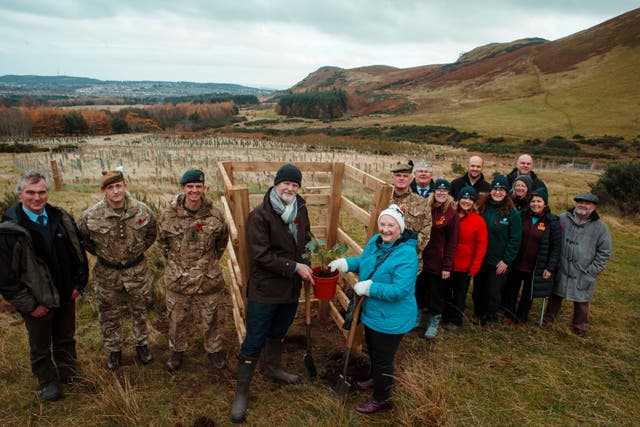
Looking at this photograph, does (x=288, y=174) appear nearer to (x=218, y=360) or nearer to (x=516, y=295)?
(x=218, y=360)

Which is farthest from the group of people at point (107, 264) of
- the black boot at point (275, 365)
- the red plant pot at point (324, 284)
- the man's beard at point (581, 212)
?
the man's beard at point (581, 212)

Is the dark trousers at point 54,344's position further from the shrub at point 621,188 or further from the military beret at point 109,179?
the shrub at point 621,188

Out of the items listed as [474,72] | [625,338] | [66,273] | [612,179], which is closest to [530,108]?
[474,72]

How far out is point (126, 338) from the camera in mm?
4531

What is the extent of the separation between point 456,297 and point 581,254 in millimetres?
1688

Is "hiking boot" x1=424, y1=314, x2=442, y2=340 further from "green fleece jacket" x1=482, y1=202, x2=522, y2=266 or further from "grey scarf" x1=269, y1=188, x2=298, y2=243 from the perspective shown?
"grey scarf" x1=269, y1=188, x2=298, y2=243

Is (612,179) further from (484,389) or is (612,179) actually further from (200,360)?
(200,360)

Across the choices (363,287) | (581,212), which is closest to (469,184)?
(581,212)

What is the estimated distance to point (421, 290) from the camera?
518 cm

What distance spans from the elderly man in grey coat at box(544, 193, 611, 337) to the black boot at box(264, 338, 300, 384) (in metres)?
3.84

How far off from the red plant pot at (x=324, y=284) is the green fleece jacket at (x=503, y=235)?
2529 mm

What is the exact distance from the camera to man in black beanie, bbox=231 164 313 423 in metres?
3.15

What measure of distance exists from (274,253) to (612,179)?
625 inches

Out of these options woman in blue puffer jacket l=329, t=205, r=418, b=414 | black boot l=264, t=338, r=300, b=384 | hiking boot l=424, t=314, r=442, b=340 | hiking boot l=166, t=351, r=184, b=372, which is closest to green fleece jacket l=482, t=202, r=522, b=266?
hiking boot l=424, t=314, r=442, b=340
